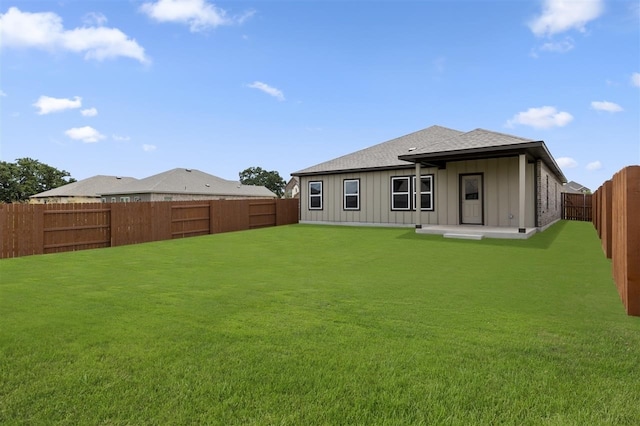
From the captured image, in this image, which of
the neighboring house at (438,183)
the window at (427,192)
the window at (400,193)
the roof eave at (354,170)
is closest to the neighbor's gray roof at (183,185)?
the roof eave at (354,170)

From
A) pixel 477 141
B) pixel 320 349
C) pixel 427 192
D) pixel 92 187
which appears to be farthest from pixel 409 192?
pixel 92 187

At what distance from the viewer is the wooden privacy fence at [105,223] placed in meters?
9.41

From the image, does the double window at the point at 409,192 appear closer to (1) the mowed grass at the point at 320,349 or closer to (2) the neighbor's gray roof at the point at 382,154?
(2) the neighbor's gray roof at the point at 382,154

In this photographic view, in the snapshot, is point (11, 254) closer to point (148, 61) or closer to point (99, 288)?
point (99, 288)

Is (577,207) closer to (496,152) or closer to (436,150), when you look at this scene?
(496,152)

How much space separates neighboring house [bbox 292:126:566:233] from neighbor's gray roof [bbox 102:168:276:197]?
17.5m

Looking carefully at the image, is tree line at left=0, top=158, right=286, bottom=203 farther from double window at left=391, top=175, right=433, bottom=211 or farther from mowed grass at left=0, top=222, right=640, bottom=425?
mowed grass at left=0, top=222, right=640, bottom=425

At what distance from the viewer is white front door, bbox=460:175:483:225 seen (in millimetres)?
14016

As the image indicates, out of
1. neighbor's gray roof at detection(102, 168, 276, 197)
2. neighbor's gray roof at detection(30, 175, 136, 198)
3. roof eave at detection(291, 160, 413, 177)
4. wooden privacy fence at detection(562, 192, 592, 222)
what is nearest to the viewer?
roof eave at detection(291, 160, 413, 177)

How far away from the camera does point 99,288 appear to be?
16.9 ft

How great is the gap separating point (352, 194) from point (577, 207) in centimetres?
1669

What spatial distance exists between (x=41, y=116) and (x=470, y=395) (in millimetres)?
34414

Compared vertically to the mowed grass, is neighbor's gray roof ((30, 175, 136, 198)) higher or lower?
higher

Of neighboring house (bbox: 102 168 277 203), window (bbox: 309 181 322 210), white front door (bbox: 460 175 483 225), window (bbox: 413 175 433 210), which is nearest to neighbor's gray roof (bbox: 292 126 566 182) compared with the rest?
window (bbox: 309 181 322 210)
